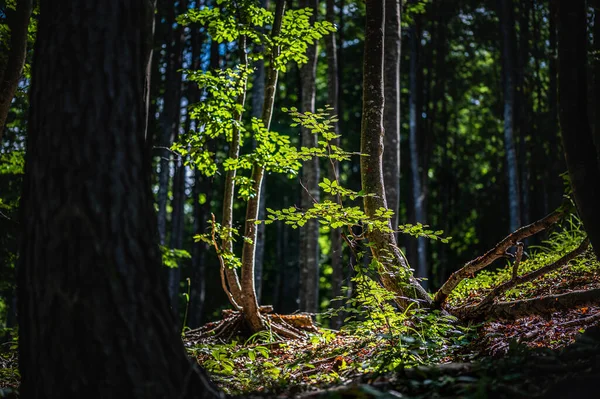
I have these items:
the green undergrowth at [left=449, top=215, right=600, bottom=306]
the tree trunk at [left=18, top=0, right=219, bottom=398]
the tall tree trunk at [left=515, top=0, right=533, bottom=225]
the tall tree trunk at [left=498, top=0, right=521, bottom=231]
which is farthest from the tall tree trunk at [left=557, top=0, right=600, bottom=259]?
the tall tree trunk at [left=515, top=0, right=533, bottom=225]

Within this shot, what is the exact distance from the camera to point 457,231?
79.0 ft

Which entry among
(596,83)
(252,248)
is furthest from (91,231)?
(596,83)

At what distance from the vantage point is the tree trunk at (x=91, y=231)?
8.00ft

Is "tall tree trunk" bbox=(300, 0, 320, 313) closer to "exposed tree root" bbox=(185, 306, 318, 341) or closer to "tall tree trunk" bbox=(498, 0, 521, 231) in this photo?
"exposed tree root" bbox=(185, 306, 318, 341)

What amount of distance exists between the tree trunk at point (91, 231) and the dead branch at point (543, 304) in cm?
378

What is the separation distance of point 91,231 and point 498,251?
14.4 feet

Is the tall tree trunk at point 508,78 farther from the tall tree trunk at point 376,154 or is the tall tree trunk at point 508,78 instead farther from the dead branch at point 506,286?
the dead branch at point 506,286

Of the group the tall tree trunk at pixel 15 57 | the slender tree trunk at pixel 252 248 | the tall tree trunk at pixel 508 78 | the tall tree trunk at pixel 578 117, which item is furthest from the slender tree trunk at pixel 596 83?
the tall tree trunk at pixel 508 78

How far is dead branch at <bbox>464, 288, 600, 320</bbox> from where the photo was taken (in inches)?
195

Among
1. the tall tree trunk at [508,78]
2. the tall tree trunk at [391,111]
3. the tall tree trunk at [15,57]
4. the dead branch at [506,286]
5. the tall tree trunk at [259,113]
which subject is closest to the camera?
the dead branch at [506,286]

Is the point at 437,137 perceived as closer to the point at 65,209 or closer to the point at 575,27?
the point at 575,27

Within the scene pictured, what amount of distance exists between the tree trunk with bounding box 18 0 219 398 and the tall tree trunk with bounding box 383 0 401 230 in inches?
247

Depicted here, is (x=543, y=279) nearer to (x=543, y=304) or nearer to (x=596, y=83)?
(x=543, y=304)

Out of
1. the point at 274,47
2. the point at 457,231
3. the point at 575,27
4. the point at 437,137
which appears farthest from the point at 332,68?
the point at 457,231
